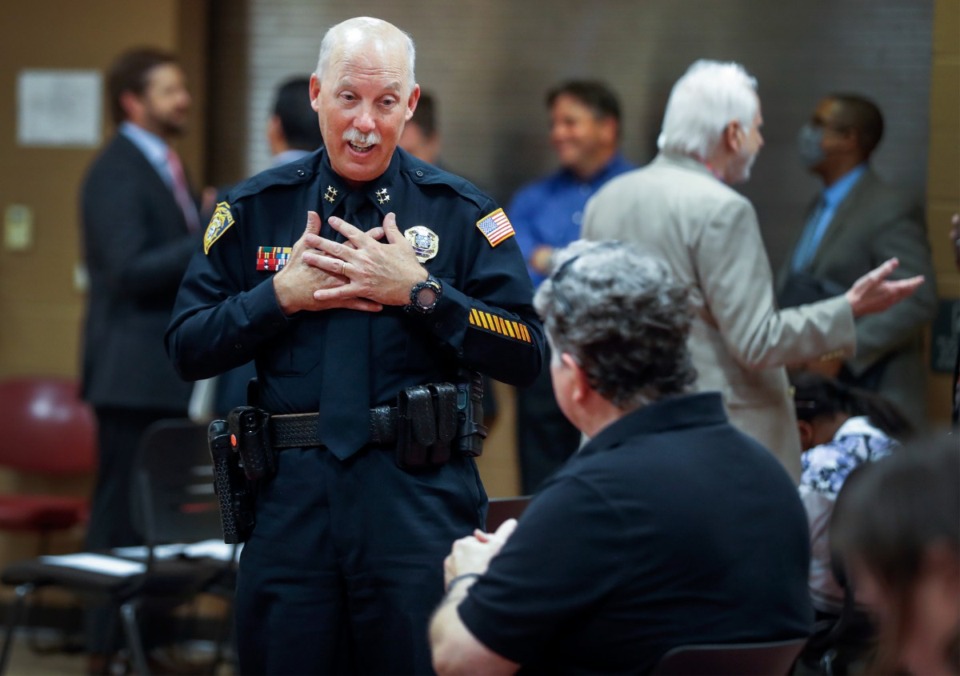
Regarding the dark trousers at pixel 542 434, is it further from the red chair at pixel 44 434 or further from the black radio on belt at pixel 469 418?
the black radio on belt at pixel 469 418

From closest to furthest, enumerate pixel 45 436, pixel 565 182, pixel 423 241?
pixel 423 241 < pixel 565 182 < pixel 45 436

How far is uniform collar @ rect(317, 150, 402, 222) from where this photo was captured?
2.55 metres

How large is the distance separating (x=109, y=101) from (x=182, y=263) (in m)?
0.86

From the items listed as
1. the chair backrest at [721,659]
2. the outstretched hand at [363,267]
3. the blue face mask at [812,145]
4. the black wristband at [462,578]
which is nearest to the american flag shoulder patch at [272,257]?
the outstretched hand at [363,267]

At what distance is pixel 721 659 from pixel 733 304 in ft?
5.12

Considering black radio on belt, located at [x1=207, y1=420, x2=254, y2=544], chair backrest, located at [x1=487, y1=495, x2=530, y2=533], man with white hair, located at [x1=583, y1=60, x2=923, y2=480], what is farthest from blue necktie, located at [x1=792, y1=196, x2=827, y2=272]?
black radio on belt, located at [x1=207, y1=420, x2=254, y2=544]

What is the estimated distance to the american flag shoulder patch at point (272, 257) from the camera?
2.55 m

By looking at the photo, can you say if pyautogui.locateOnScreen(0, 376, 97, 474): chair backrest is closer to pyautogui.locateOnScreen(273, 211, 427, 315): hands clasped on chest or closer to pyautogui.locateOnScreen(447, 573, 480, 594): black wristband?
pyautogui.locateOnScreen(273, 211, 427, 315): hands clasped on chest

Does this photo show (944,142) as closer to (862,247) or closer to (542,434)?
(862,247)

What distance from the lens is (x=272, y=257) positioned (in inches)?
101

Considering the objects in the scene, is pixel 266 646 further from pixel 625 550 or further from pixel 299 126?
pixel 299 126

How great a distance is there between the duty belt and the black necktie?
1 cm

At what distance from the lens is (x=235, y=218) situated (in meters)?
2.55

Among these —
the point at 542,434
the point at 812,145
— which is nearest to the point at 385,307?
the point at 542,434
